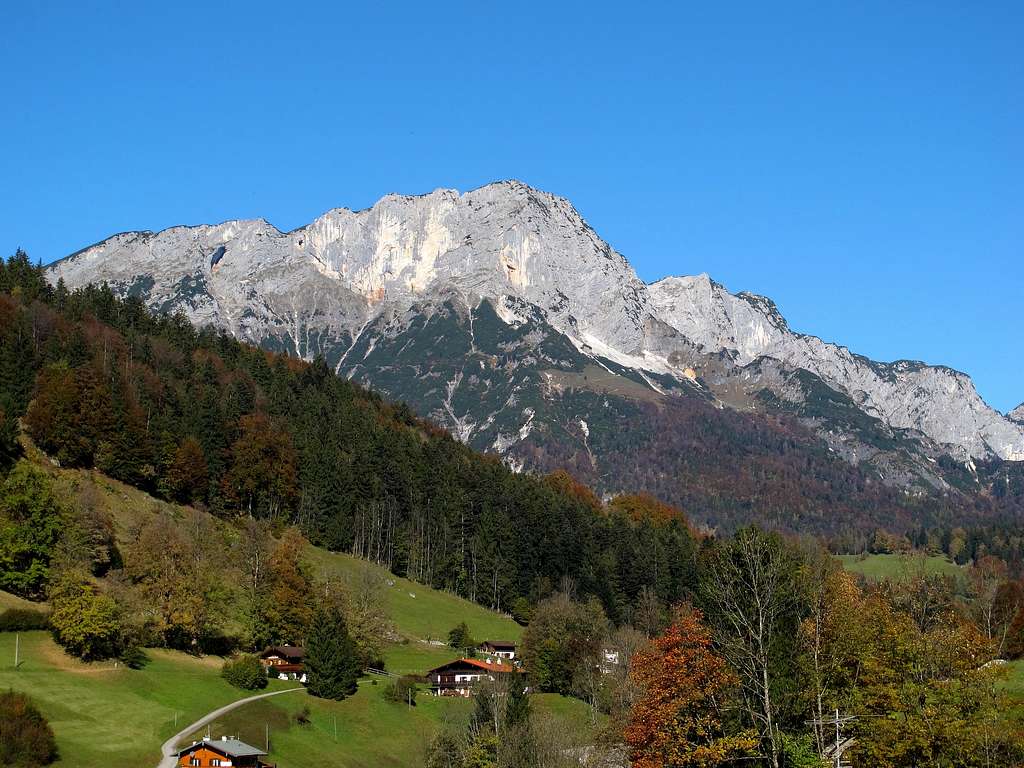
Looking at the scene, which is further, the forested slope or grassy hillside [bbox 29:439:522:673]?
the forested slope

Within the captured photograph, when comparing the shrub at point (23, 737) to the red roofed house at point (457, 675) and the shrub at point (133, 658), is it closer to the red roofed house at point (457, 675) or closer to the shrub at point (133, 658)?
the shrub at point (133, 658)

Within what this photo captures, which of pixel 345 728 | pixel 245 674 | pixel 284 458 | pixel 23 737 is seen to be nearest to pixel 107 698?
pixel 23 737

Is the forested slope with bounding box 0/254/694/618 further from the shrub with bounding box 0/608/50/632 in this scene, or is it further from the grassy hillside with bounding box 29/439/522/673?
the shrub with bounding box 0/608/50/632

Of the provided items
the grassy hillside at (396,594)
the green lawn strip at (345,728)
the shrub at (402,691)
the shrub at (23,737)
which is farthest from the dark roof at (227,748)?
the grassy hillside at (396,594)

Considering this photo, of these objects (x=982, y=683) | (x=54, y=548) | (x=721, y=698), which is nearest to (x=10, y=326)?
(x=54, y=548)

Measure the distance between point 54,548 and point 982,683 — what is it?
7406 centimetres

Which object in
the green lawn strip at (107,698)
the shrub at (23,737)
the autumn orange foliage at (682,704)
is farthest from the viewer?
the green lawn strip at (107,698)

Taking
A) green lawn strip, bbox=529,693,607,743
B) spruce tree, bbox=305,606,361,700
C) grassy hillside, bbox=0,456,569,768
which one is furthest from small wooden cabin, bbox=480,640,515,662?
spruce tree, bbox=305,606,361,700

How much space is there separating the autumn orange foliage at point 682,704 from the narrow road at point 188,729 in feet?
105

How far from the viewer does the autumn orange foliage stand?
5213 cm

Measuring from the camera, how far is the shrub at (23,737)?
6531 centimetres

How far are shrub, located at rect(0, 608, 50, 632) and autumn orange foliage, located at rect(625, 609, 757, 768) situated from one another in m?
51.8

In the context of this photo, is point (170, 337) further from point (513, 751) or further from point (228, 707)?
point (513, 751)

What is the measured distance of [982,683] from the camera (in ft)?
173
